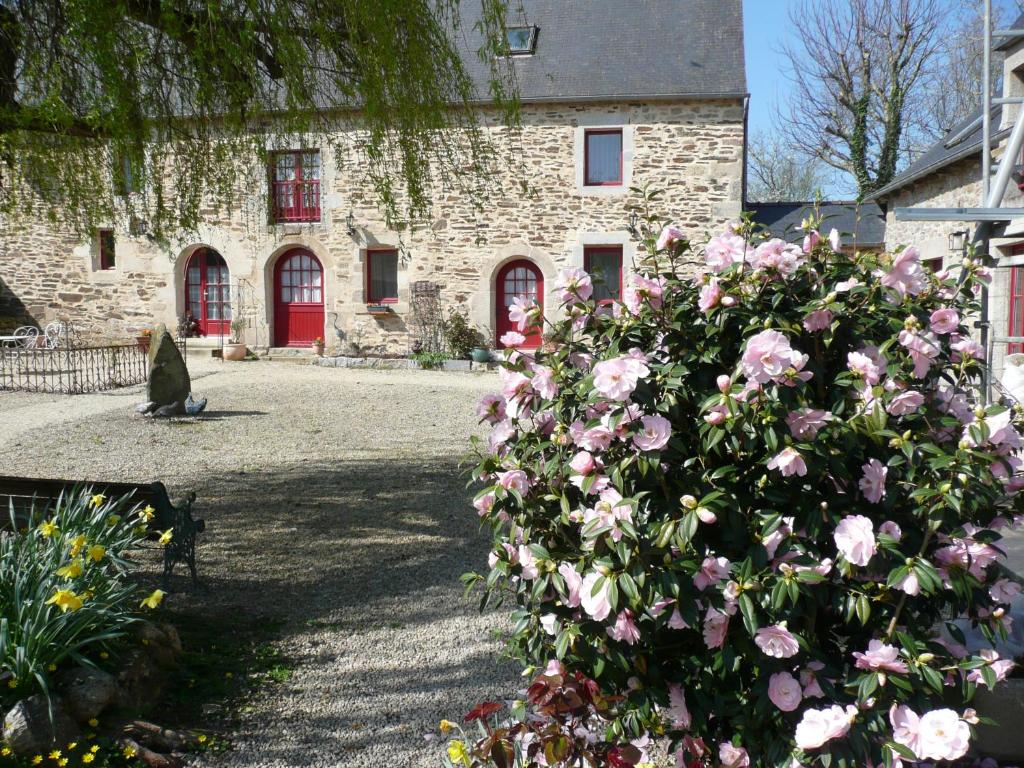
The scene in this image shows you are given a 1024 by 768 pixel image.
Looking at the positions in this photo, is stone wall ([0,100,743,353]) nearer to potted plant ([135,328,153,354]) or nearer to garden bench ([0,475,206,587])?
potted plant ([135,328,153,354])

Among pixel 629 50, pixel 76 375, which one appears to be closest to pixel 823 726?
pixel 76 375

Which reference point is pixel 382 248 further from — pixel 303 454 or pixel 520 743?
pixel 520 743

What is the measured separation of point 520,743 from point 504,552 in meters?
0.52

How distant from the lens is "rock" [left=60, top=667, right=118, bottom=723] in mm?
2791

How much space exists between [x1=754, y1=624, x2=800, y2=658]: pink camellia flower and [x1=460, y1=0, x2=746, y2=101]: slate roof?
47.2 ft

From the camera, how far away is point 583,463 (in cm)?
216

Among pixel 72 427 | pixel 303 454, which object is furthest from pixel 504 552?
pixel 72 427

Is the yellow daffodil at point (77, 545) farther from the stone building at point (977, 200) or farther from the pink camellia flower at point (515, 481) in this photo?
the stone building at point (977, 200)

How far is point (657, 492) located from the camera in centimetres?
219

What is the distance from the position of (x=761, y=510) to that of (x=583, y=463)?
47cm

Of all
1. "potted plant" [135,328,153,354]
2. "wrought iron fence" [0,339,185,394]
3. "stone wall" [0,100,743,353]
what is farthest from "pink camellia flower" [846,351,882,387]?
"stone wall" [0,100,743,353]

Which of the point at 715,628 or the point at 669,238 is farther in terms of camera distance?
the point at 669,238

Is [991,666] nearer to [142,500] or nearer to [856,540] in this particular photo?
[856,540]

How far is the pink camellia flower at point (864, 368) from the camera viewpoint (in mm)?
2064
